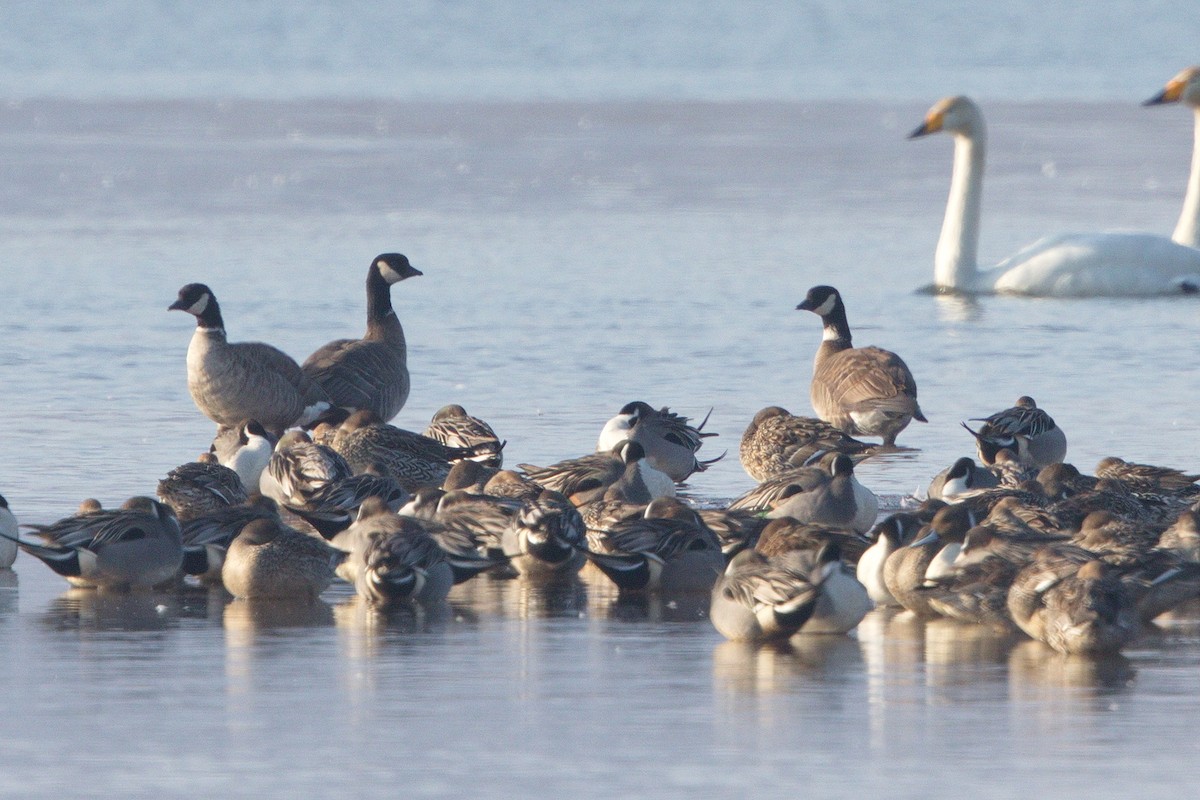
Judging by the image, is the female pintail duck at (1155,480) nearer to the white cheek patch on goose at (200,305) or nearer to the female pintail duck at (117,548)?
the female pintail duck at (117,548)

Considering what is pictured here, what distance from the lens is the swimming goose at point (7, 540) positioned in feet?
33.1

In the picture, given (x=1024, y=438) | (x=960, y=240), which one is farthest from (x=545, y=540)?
(x=960, y=240)

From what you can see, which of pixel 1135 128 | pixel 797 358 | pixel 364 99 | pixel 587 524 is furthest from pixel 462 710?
pixel 364 99

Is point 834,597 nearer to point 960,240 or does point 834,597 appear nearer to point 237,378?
point 237,378

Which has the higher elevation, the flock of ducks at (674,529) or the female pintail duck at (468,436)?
the female pintail duck at (468,436)

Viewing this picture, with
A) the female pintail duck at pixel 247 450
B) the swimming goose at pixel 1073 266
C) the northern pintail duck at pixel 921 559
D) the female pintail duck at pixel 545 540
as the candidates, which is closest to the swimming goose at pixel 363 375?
the female pintail duck at pixel 247 450

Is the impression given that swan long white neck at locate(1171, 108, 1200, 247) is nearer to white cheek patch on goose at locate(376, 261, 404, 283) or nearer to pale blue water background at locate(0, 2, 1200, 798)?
pale blue water background at locate(0, 2, 1200, 798)

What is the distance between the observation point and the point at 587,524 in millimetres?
10461

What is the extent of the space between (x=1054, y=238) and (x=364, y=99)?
32.0 metres

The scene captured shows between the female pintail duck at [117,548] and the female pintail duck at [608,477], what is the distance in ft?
7.05

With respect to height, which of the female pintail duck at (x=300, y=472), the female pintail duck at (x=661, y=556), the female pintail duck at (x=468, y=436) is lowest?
the female pintail duck at (x=661, y=556)

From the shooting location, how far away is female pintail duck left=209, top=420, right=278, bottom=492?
1212cm

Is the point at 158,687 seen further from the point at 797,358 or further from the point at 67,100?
the point at 67,100

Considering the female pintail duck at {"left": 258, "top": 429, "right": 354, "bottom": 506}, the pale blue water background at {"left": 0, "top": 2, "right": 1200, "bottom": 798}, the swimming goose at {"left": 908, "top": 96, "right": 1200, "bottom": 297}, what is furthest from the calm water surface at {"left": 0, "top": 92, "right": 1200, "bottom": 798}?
the female pintail duck at {"left": 258, "top": 429, "right": 354, "bottom": 506}
